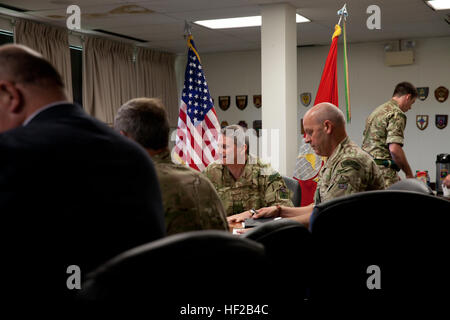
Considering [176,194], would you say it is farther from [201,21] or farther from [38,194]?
[201,21]

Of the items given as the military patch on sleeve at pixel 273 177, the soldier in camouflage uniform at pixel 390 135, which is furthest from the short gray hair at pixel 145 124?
the soldier in camouflage uniform at pixel 390 135

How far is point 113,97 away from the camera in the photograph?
814 centimetres

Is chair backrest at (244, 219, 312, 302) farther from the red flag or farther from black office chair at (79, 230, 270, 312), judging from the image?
the red flag

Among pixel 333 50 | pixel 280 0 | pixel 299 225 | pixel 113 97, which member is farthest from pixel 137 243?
pixel 113 97

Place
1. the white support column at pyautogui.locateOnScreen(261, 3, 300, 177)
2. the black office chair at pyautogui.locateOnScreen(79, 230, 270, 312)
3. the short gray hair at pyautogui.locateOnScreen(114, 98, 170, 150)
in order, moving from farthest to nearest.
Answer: the white support column at pyautogui.locateOnScreen(261, 3, 300, 177)
the short gray hair at pyautogui.locateOnScreen(114, 98, 170, 150)
the black office chair at pyautogui.locateOnScreen(79, 230, 270, 312)

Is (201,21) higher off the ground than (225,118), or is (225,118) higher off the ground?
(201,21)

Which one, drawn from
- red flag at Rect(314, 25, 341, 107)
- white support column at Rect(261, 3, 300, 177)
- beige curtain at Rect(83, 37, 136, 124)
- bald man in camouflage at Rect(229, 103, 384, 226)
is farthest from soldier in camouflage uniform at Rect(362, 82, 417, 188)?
beige curtain at Rect(83, 37, 136, 124)

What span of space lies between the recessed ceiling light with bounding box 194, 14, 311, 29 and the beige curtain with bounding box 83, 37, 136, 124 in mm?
1800

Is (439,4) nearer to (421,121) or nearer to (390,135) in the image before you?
(390,135)

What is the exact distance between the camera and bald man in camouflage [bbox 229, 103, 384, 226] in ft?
9.20

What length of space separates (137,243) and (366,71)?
804 centimetres

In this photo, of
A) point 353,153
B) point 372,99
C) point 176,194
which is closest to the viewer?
point 176,194

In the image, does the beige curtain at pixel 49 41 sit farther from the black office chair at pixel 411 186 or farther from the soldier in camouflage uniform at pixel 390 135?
the black office chair at pixel 411 186

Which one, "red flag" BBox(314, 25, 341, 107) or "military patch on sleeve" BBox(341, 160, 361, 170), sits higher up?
"red flag" BBox(314, 25, 341, 107)
